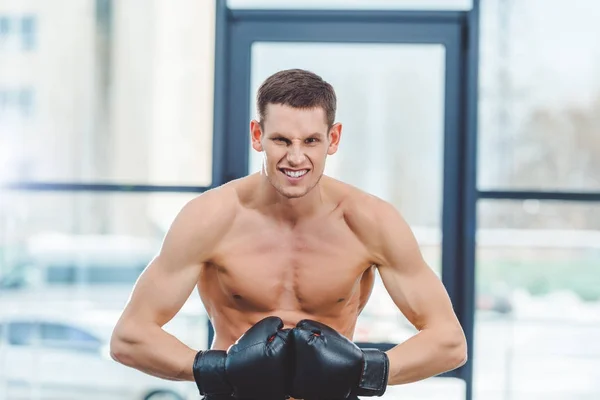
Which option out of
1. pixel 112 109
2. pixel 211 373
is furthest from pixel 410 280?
pixel 112 109

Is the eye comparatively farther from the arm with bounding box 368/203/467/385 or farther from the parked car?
the parked car

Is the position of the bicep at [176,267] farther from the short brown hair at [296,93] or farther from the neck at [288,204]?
the short brown hair at [296,93]

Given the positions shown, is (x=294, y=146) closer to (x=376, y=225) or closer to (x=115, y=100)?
(x=376, y=225)

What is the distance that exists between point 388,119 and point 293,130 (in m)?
1.40

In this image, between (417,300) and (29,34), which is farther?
(29,34)

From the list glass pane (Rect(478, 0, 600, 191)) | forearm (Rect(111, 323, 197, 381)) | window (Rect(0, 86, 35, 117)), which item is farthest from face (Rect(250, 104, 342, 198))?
window (Rect(0, 86, 35, 117))

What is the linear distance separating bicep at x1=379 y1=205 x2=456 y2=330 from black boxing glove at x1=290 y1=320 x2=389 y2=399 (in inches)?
7.4

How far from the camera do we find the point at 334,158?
302 centimetres

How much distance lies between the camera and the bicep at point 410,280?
181cm

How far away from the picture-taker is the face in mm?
1648

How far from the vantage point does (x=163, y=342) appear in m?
1.73

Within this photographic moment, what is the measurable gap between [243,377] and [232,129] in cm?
154

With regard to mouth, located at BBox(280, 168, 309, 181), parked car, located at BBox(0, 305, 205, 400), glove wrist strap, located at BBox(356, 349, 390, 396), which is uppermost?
mouth, located at BBox(280, 168, 309, 181)

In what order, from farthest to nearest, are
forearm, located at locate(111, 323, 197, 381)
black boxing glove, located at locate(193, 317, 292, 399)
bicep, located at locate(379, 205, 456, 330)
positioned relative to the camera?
bicep, located at locate(379, 205, 456, 330) → forearm, located at locate(111, 323, 197, 381) → black boxing glove, located at locate(193, 317, 292, 399)
